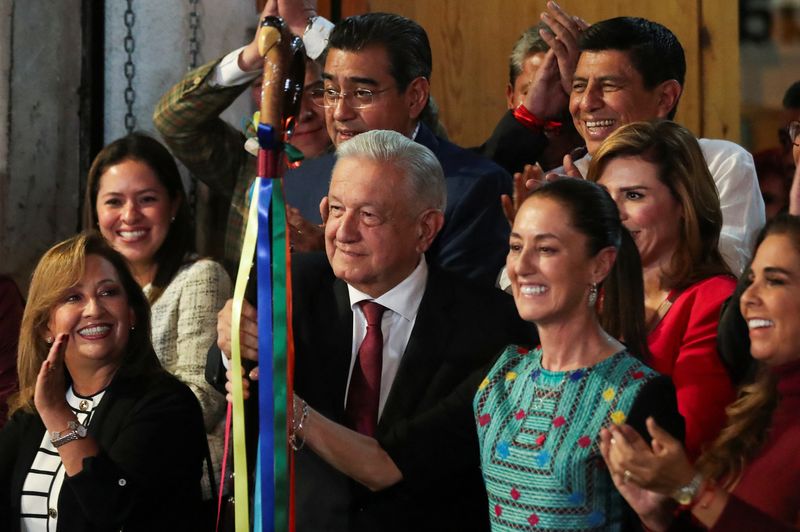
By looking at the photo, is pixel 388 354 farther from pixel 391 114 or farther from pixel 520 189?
pixel 391 114

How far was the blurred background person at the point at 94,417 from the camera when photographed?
338 centimetres

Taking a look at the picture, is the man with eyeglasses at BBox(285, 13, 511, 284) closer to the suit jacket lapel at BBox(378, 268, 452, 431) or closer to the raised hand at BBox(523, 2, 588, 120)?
the raised hand at BBox(523, 2, 588, 120)

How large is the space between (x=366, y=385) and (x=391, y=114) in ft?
3.39

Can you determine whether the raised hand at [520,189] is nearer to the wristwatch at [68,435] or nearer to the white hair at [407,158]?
the white hair at [407,158]

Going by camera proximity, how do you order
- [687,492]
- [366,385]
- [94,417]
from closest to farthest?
[687,492]
[366,385]
[94,417]

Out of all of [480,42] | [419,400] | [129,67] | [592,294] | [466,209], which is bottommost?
[419,400]

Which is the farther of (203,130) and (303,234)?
(203,130)

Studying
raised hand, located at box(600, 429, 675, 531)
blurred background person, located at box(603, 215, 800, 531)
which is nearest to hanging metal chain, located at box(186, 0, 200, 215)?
blurred background person, located at box(603, 215, 800, 531)

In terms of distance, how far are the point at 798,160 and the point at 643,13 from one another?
2039 mm

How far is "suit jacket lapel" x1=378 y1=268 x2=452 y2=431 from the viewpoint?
3.11 metres

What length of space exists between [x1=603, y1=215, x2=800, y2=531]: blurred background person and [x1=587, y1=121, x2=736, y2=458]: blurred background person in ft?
0.97

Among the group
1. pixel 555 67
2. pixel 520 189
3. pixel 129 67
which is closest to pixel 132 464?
pixel 520 189

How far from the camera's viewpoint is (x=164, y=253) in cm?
442

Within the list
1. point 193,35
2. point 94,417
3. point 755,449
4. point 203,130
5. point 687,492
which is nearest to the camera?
point 687,492
